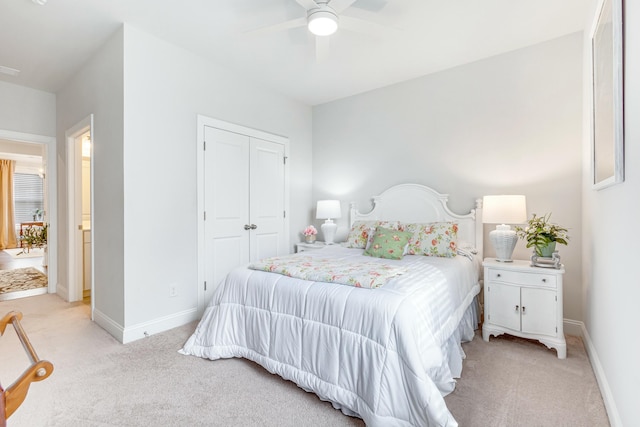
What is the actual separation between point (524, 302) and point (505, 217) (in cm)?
71

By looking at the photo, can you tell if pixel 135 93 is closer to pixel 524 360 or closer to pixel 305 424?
pixel 305 424

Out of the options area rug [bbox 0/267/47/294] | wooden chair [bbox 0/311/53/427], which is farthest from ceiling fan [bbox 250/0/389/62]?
area rug [bbox 0/267/47/294]

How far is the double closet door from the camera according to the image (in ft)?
11.2

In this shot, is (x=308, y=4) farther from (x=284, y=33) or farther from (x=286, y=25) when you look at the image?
(x=284, y=33)

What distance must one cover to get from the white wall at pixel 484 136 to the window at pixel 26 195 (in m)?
9.80


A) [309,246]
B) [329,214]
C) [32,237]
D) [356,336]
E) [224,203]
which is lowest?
[356,336]

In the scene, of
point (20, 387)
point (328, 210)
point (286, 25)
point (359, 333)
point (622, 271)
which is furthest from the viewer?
point (328, 210)

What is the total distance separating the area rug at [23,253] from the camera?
7.30 m

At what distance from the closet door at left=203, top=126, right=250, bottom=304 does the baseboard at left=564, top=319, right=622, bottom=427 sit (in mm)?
3236

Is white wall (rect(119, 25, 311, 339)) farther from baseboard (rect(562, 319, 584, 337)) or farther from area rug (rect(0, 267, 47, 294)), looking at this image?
baseboard (rect(562, 319, 584, 337))

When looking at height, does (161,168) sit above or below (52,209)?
above

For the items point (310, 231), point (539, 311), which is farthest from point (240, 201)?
point (539, 311)

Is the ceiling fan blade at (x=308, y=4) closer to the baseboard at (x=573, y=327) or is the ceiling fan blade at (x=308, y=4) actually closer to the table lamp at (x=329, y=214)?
the table lamp at (x=329, y=214)

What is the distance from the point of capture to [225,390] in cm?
201
